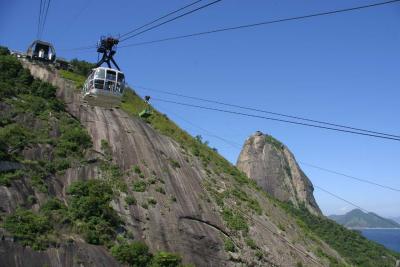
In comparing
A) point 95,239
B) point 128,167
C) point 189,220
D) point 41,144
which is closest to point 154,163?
point 128,167

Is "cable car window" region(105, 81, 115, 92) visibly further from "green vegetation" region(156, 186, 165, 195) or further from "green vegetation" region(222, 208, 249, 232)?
"green vegetation" region(222, 208, 249, 232)

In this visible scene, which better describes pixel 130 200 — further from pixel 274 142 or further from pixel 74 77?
pixel 274 142

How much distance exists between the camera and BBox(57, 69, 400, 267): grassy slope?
179 ft

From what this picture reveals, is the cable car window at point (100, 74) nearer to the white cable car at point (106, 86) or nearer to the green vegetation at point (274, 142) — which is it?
the white cable car at point (106, 86)

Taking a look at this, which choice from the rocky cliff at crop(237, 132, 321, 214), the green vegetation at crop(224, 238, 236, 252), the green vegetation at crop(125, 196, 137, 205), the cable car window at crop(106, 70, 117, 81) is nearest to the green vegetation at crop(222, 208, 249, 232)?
the green vegetation at crop(224, 238, 236, 252)

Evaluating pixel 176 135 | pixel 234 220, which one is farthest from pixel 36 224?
pixel 176 135

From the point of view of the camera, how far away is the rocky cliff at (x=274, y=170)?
140m

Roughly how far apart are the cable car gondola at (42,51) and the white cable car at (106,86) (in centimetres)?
3974

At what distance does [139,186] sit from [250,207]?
580 inches

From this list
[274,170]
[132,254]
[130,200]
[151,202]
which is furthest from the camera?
[274,170]

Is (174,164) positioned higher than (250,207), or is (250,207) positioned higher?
(174,164)

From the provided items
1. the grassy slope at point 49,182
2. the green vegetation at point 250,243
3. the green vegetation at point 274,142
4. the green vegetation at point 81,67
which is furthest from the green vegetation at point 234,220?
the green vegetation at point 274,142

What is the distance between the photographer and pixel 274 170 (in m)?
143

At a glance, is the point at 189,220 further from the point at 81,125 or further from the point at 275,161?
the point at 275,161
